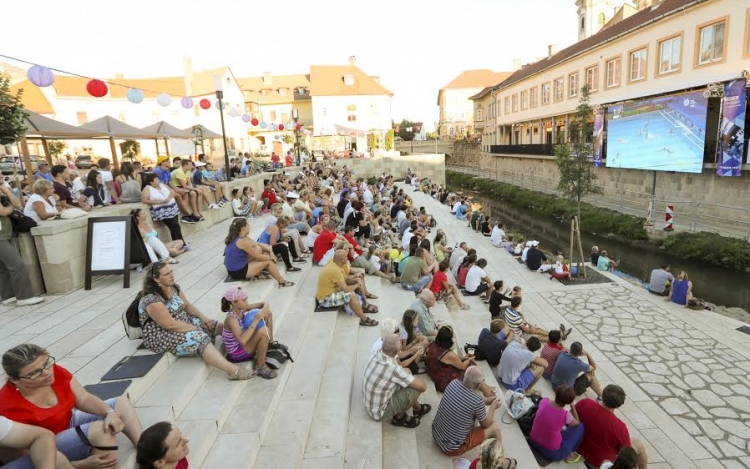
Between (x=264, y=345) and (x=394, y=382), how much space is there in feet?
4.47

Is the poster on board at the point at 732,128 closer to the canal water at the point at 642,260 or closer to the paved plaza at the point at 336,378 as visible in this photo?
the canal water at the point at 642,260

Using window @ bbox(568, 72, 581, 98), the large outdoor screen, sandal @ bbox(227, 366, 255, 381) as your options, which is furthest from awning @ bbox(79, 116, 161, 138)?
window @ bbox(568, 72, 581, 98)

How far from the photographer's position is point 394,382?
4.17m

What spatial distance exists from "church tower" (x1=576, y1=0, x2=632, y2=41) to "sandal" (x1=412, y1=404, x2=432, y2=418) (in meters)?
48.1

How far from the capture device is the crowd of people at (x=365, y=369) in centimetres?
262

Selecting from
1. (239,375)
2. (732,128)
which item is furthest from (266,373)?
A: (732,128)

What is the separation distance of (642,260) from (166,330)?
53.0 ft

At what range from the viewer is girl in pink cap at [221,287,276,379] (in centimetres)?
420

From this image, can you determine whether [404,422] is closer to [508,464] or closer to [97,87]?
[508,464]

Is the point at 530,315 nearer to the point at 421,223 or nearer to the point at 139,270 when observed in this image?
the point at 421,223

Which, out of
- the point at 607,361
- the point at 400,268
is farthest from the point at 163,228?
the point at 607,361

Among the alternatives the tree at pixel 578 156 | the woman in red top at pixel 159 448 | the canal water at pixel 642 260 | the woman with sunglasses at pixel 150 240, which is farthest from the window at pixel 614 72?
the woman in red top at pixel 159 448

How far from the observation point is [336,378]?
15.4 ft

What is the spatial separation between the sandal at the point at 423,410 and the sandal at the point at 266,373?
→ 1.58 m
